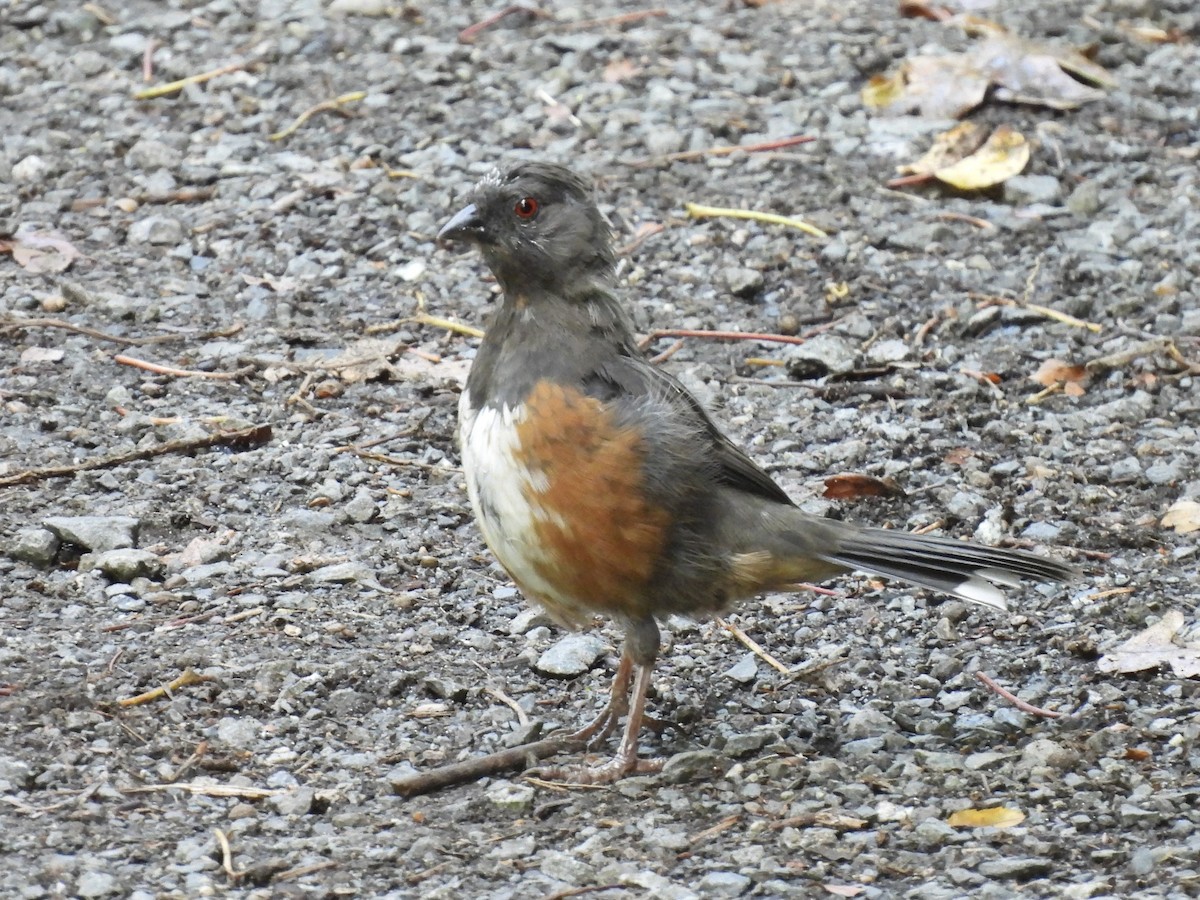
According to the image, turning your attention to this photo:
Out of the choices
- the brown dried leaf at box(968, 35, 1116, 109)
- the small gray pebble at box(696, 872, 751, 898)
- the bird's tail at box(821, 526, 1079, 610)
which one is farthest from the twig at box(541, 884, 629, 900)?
the brown dried leaf at box(968, 35, 1116, 109)

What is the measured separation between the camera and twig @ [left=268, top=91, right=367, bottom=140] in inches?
295

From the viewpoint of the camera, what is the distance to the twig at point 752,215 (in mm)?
6789

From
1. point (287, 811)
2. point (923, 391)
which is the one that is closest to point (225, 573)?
point (287, 811)

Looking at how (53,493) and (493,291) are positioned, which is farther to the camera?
(493,291)

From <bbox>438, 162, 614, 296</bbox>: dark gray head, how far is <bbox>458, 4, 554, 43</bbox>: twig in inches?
163

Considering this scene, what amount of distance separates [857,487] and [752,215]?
1.90m

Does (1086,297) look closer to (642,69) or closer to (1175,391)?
(1175,391)

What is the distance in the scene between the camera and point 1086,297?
21.1 feet

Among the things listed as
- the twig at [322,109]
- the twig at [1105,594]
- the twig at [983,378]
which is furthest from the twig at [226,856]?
the twig at [322,109]

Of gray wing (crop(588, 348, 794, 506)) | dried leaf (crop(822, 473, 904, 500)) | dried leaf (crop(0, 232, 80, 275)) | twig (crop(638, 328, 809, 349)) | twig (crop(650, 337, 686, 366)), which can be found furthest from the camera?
dried leaf (crop(0, 232, 80, 275))

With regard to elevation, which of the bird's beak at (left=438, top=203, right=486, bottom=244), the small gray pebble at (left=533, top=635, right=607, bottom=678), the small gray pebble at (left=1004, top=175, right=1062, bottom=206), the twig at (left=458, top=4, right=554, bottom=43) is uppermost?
the bird's beak at (left=438, top=203, right=486, bottom=244)

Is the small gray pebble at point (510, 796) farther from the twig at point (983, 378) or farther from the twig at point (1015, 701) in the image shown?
the twig at point (983, 378)

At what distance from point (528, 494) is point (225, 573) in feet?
3.93

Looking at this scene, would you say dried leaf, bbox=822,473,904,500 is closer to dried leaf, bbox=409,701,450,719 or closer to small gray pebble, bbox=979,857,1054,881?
dried leaf, bbox=409,701,450,719
